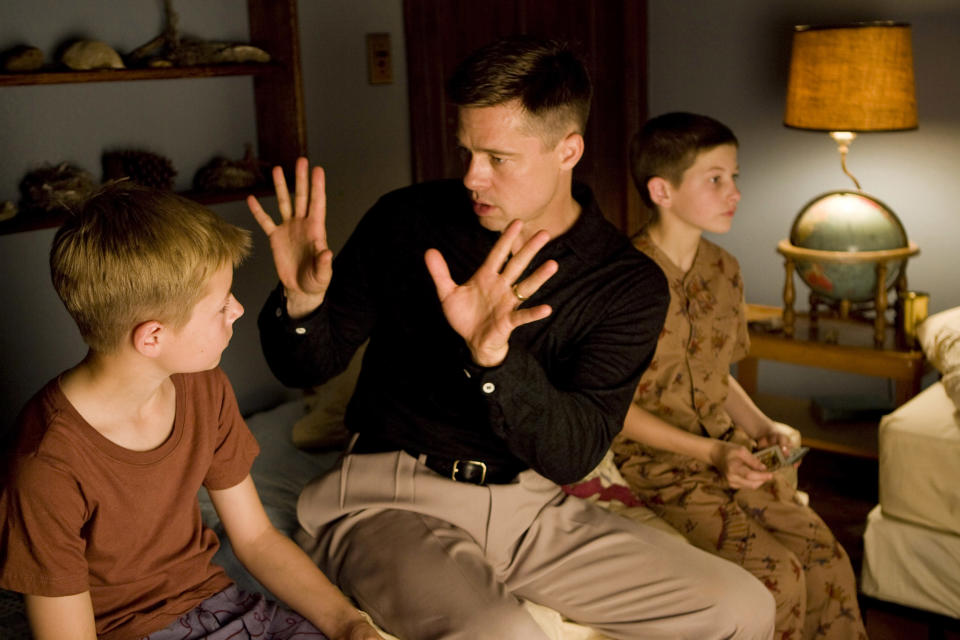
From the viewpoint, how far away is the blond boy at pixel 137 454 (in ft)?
4.07

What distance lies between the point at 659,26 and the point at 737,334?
1.80 m

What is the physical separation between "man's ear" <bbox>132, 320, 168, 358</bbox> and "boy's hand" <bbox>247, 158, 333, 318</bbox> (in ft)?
1.20

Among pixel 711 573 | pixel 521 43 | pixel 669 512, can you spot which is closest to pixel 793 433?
pixel 669 512

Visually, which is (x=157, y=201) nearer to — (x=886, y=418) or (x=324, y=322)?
(x=324, y=322)

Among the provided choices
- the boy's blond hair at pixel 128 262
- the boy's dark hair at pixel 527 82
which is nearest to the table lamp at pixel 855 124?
the boy's dark hair at pixel 527 82

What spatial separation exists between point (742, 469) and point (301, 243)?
95 cm

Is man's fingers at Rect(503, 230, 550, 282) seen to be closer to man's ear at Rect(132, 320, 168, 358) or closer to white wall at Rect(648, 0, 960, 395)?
man's ear at Rect(132, 320, 168, 358)

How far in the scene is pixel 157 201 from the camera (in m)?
1.33

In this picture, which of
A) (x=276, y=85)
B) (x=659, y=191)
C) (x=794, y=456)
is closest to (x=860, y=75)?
(x=659, y=191)

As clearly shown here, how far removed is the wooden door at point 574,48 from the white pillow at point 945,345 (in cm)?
130

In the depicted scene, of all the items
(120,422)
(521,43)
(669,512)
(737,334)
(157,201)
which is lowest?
(669,512)

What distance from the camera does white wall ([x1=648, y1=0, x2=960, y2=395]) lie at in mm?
3324

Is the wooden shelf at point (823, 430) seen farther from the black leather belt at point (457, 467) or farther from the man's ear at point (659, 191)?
the black leather belt at point (457, 467)

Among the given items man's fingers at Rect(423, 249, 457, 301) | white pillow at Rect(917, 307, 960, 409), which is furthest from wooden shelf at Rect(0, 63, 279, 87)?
Result: white pillow at Rect(917, 307, 960, 409)
